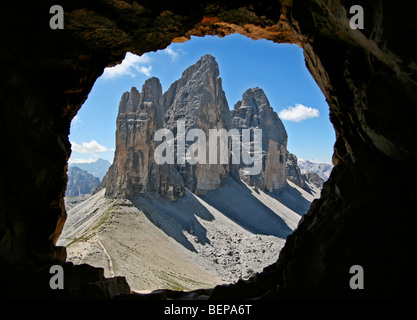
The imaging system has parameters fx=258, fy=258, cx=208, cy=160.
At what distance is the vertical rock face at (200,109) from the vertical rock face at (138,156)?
64.7 ft

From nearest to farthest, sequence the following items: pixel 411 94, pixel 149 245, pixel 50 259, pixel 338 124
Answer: pixel 411 94
pixel 50 259
pixel 338 124
pixel 149 245

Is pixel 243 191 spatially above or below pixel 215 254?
above

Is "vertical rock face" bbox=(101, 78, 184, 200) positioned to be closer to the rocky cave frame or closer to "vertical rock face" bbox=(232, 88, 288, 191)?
the rocky cave frame

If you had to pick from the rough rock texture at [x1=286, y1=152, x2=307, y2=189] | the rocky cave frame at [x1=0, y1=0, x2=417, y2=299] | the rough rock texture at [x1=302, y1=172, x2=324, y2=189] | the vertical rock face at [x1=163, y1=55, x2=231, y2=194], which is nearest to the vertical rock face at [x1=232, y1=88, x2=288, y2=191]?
the rough rock texture at [x1=286, y1=152, x2=307, y2=189]

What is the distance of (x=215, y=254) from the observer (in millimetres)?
52938

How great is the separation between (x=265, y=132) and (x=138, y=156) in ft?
297

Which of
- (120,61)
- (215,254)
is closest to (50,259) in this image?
(120,61)

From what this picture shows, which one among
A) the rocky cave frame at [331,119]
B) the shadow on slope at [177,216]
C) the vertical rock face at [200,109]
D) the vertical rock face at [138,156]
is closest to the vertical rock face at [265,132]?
the vertical rock face at [200,109]

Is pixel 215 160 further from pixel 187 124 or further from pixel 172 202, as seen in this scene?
pixel 172 202

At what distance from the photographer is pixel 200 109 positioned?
326 ft

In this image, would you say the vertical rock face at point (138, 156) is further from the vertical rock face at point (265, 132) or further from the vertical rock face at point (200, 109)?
the vertical rock face at point (265, 132)
